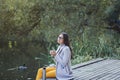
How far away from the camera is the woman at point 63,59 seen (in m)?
5.82

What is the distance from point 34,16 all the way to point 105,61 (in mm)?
4397

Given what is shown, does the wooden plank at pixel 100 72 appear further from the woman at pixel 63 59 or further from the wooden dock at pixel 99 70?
the woman at pixel 63 59

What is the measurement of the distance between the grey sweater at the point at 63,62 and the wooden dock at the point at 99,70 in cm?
366

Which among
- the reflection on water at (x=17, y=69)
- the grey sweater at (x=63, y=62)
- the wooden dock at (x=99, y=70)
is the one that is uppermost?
the grey sweater at (x=63, y=62)

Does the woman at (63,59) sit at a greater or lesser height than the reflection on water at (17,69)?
greater

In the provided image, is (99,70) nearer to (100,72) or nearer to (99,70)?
(99,70)

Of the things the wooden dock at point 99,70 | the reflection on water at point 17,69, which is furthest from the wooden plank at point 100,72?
the reflection on water at point 17,69

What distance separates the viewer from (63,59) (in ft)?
19.1

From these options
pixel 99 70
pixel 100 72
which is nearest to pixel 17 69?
pixel 99 70

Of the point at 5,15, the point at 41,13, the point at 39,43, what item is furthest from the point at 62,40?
the point at 39,43

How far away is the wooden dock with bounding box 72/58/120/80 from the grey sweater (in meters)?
3.66

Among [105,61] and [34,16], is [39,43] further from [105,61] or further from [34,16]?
[105,61]

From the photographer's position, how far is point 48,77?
26.8 feet

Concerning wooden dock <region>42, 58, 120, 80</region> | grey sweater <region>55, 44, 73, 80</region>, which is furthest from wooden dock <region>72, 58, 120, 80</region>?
grey sweater <region>55, 44, 73, 80</region>
